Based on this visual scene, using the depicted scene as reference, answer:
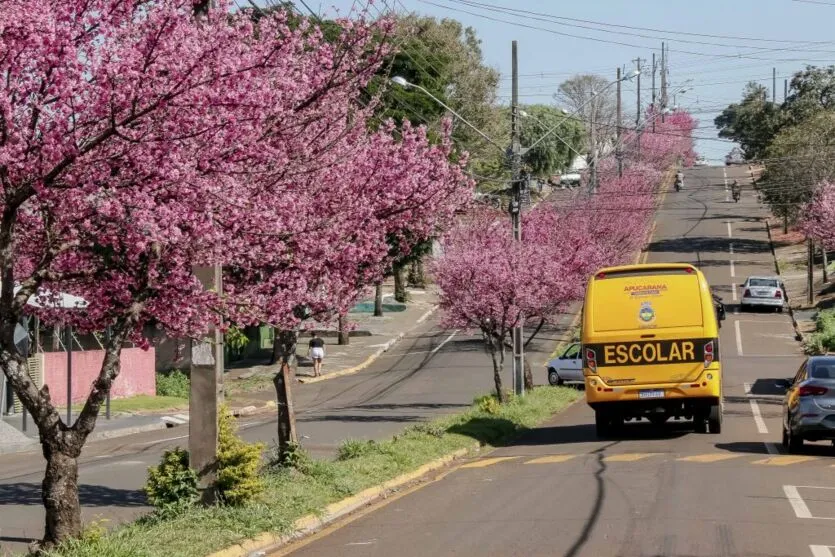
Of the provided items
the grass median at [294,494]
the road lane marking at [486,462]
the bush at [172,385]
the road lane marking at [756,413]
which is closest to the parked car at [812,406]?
the road lane marking at [486,462]

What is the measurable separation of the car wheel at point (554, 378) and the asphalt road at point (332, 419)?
1.52 metres

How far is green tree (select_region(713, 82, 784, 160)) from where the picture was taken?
105 metres

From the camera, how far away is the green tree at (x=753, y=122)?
105m

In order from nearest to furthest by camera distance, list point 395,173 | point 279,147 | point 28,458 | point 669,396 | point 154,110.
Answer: point 154,110, point 279,147, point 395,173, point 669,396, point 28,458

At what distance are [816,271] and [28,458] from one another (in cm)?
5882

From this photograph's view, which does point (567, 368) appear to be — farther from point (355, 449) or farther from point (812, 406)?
point (355, 449)

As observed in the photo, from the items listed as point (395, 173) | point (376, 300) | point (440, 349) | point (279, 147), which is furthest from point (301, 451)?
point (376, 300)

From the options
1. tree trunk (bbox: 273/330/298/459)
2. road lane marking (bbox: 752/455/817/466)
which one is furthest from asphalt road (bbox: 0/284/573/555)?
road lane marking (bbox: 752/455/817/466)

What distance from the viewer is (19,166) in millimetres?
9586

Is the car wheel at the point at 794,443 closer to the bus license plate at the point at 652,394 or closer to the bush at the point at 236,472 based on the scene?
the bus license plate at the point at 652,394

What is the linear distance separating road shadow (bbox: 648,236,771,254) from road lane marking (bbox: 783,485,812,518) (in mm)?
65534

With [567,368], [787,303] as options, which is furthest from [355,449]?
[787,303]

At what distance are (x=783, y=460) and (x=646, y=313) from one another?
4.38 m

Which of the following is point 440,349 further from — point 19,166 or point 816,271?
point 19,166
